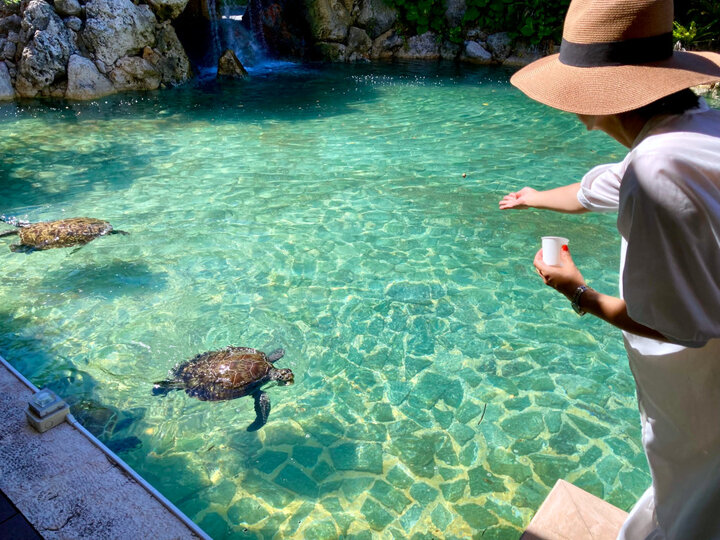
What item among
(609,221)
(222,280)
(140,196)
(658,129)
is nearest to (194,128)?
(140,196)

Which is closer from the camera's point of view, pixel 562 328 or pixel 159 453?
pixel 159 453

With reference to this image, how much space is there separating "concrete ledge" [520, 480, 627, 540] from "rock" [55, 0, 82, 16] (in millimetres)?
17639

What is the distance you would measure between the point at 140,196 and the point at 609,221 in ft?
22.9

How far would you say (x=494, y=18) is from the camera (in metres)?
→ 19.1

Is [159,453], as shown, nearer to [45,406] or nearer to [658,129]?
[45,406]

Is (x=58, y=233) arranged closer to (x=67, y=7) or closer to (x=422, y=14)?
(x=67, y=7)

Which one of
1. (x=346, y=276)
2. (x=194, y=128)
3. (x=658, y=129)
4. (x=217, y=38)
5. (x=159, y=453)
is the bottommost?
(x=159, y=453)

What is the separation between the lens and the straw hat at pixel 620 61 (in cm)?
170

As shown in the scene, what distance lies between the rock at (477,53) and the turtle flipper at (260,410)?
18010mm

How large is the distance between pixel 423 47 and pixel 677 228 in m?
20.7

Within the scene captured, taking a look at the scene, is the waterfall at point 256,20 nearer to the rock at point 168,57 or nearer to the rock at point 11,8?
the rock at point 168,57

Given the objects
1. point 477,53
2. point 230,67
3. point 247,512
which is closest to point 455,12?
point 477,53

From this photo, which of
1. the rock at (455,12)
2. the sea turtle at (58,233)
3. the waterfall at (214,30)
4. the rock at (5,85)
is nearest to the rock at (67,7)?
the rock at (5,85)

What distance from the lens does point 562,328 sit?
5230 millimetres
